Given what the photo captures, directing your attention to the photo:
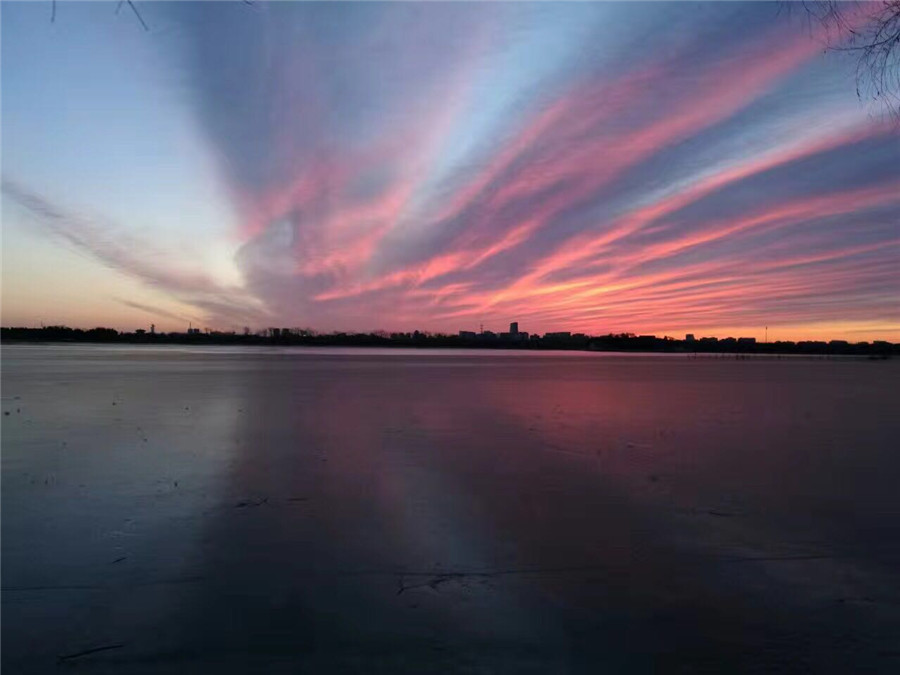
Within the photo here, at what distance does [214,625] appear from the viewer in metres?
4.03

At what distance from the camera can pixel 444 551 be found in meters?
5.48

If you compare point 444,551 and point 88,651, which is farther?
point 444,551

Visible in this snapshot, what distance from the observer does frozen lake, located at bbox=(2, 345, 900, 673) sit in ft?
12.4

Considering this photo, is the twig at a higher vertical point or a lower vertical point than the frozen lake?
lower

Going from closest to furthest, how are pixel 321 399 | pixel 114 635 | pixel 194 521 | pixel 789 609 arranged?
pixel 114 635 < pixel 789 609 < pixel 194 521 < pixel 321 399

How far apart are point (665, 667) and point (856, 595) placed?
2000 mm

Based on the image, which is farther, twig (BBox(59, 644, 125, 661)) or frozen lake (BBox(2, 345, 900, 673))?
frozen lake (BBox(2, 345, 900, 673))

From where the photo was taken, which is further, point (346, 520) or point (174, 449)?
point (174, 449)

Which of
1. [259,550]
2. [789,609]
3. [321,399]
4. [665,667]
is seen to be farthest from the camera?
[321,399]

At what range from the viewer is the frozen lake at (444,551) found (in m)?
→ 3.79

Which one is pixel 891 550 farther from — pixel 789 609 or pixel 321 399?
pixel 321 399

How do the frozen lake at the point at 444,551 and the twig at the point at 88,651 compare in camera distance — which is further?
the frozen lake at the point at 444,551

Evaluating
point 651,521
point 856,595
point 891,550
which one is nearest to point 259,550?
point 651,521

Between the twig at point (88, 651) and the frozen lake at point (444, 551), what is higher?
the frozen lake at point (444, 551)
